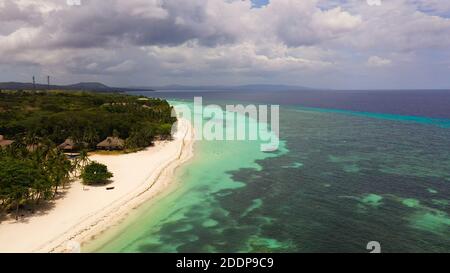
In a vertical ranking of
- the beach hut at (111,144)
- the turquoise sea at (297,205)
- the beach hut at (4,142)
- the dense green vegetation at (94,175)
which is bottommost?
the turquoise sea at (297,205)

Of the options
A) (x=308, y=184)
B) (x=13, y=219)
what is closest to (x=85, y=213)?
(x=13, y=219)

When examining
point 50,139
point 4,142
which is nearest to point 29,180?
point 50,139

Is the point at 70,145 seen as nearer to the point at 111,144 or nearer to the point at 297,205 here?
the point at 111,144

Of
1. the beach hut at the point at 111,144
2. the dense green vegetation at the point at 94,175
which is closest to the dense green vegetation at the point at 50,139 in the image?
the dense green vegetation at the point at 94,175

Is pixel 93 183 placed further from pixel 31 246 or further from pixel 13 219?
pixel 31 246

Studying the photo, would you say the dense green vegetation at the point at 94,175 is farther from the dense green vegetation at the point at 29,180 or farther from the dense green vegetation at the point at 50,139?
the dense green vegetation at the point at 29,180

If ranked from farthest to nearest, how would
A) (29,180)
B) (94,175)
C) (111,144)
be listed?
1. (111,144)
2. (94,175)
3. (29,180)
